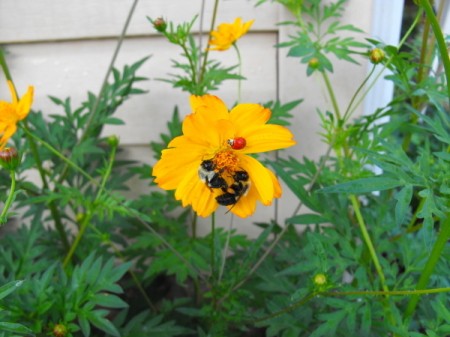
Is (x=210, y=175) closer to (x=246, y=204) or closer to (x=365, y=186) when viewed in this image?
(x=246, y=204)

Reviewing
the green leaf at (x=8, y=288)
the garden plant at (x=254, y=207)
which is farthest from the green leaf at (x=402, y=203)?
the green leaf at (x=8, y=288)

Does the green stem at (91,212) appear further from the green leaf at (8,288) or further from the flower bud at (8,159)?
the green leaf at (8,288)

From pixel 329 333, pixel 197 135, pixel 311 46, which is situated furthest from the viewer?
pixel 311 46

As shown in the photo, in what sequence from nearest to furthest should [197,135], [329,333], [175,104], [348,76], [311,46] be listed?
[197,135]
[329,333]
[311,46]
[348,76]
[175,104]

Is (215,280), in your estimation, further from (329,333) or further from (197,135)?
(197,135)

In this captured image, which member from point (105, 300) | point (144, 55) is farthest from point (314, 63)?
point (105, 300)

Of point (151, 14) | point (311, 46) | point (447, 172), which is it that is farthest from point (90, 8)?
point (447, 172)

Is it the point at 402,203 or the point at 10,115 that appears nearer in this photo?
the point at 402,203

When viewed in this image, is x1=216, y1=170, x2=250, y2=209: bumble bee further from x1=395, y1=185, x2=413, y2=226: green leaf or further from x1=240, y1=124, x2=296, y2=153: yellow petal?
x1=395, y1=185, x2=413, y2=226: green leaf
